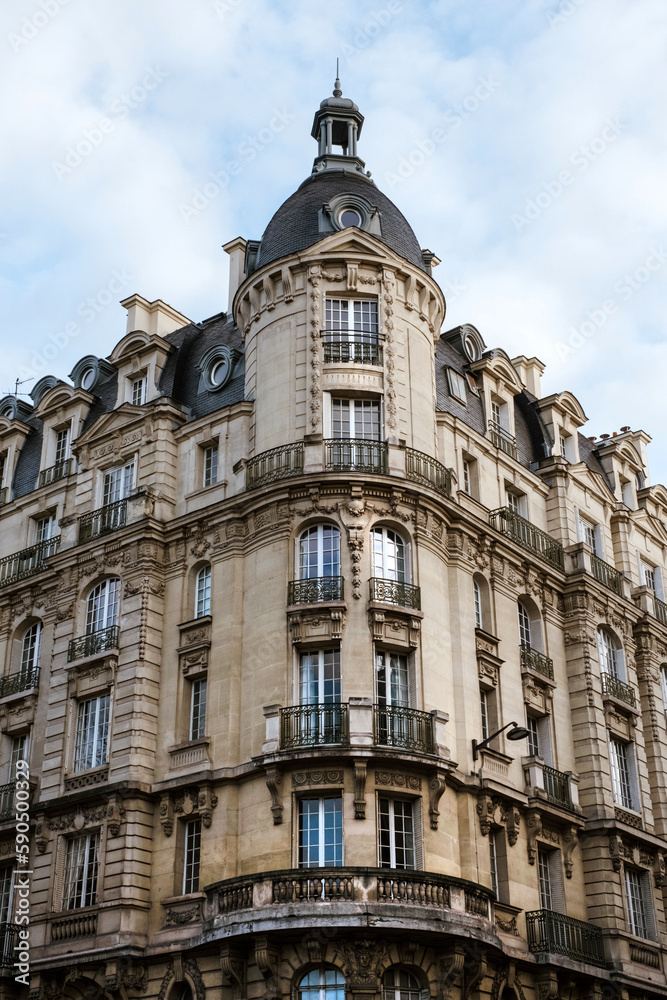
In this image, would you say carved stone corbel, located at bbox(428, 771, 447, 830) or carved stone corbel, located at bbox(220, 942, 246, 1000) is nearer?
carved stone corbel, located at bbox(220, 942, 246, 1000)

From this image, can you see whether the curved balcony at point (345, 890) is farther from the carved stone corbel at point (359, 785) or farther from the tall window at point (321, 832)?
the carved stone corbel at point (359, 785)

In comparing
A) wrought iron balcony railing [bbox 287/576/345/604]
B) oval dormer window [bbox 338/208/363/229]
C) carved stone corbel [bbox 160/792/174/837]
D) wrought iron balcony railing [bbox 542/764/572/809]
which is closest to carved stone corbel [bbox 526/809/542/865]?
wrought iron balcony railing [bbox 542/764/572/809]

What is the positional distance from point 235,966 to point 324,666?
6909 mm

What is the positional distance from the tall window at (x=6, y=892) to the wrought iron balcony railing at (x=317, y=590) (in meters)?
11.1

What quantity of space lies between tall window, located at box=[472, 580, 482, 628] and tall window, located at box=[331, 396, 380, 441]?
5.01 m

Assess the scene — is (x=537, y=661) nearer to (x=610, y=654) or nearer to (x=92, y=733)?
(x=610, y=654)

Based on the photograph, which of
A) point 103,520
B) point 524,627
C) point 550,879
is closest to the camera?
point 550,879

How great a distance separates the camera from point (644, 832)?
37031 millimetres

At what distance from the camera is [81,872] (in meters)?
32.5

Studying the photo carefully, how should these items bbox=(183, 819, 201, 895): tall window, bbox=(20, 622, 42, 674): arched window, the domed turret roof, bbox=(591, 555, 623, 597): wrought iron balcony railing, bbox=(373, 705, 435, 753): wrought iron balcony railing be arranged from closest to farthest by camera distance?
bbox=(373, 705, 435, 753): wrought iron balcony railing
bbox=(183, 819, 201, 895): tall window
the domed turret roof
bbox=(20, 622, 42, 674): arched window
bbox=(591, 555, 623, 597): wrought iron balcony railing

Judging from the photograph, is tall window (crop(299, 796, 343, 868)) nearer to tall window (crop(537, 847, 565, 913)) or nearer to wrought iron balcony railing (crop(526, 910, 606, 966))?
wrought iron balcony railing (crop(526, 910, 606, 966))

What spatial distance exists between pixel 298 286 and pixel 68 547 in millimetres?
10081

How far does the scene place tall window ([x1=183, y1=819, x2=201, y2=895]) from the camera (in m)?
30.8

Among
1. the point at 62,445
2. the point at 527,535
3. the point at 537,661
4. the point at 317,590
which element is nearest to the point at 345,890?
the point at 317,590
